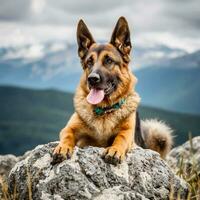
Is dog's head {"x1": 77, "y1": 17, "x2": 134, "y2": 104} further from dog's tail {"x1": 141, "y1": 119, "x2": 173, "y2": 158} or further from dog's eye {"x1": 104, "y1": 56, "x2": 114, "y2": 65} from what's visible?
dog's tail {"x1": 141, "y1": 119, "x2": 173, "y2": 158}

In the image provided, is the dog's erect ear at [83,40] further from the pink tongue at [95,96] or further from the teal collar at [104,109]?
the teal collar at [104,109]

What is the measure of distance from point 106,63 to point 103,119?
1.30 meters

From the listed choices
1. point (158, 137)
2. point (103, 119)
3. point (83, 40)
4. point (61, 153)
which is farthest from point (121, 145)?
point (158, 137)

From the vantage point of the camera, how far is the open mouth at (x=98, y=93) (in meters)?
10.8

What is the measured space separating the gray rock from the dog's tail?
478 cm

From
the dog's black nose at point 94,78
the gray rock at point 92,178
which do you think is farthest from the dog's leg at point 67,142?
the dog's black nose at point 94,78

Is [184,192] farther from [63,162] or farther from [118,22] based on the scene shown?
[118,22]

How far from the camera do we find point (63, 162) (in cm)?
901

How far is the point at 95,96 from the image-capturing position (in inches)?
430

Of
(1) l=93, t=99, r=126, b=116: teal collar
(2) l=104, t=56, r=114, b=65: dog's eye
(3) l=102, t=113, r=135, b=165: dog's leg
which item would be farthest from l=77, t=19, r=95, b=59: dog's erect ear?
(3) l=102, t=113, r=135, b=165: dog's leg

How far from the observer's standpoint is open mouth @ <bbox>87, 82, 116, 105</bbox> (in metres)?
10.8

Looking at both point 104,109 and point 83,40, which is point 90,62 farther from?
point 104,109

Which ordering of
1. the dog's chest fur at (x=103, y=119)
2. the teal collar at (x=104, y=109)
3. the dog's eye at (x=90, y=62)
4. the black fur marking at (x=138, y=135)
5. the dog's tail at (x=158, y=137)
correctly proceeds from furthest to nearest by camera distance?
the dog's tail at (x=158, y=137)
the black fur marking at (x=138, y=135)
the dog's eye at (x=90, y=62)
the teal collar at (x=104, y=109)
the dog's chest fur at (x=103, y=119)

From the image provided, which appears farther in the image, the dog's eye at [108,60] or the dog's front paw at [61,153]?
the dog's eye at [108,60]
